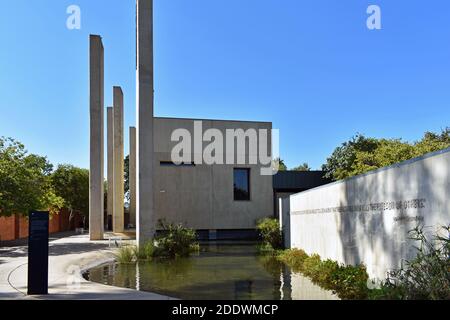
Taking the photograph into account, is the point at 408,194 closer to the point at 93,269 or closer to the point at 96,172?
the point at 93,269

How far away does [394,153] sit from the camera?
A: 2909 cm

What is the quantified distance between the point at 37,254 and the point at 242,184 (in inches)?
941

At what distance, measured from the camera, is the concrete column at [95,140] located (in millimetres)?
30438

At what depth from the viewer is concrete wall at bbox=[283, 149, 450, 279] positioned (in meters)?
8.66

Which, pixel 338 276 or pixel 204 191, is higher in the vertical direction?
pixel 204 191

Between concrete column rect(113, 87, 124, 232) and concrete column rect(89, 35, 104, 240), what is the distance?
11.4 meters

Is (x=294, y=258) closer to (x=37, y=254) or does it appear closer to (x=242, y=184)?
(x=37, y=254)

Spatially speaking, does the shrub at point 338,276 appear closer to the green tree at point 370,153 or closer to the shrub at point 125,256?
the shrub at point 125,256

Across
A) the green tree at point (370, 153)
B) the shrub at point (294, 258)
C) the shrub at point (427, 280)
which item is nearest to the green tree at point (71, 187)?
the green tree at point (370, 153)

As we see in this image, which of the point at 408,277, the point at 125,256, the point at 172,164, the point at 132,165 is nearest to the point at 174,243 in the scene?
the point at 125,256

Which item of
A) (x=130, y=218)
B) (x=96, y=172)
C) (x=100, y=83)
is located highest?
(x=100, y=83)

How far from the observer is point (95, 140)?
30547 mm
